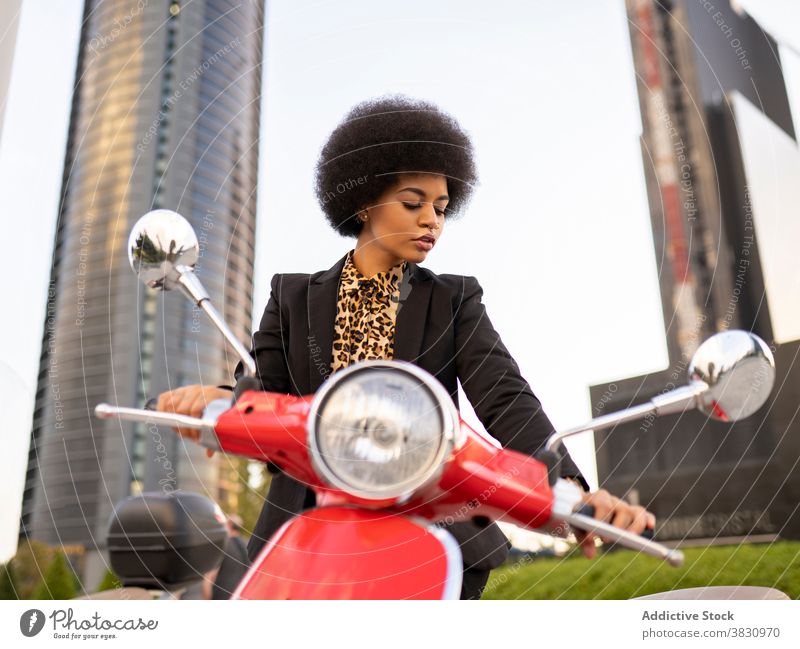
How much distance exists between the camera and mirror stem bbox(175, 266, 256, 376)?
2.44 ft

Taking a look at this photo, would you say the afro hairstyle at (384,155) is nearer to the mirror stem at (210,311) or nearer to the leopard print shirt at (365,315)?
the leopard print shirt at (365,315)

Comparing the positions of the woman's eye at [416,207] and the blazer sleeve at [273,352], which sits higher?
the woman's eye at [416,207]

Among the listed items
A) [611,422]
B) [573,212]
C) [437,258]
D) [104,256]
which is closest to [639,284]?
[573,212]

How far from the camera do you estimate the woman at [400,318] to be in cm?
108

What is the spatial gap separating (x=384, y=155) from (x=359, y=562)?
836 mm

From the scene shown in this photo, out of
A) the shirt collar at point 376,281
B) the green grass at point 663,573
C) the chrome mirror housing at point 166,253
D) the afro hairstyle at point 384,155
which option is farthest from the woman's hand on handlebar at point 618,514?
the green grass at point 663,573

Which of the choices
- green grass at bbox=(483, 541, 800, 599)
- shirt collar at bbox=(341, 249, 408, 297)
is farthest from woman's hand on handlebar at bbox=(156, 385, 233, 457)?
green grass at bbox=(483, 541, 800, 599)

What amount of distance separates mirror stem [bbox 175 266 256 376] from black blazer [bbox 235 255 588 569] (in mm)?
261

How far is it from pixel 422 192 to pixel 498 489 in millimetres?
590

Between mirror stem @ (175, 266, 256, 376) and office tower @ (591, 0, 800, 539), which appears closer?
mirror stem @ (175, 266, 256, 376)

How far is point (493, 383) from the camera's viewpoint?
113 cm

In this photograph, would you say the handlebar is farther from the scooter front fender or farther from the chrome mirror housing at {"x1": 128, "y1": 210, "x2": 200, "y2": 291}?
the chrome mirror housing at {"x1": 128, "y1": 210, "x2": 200, "y2": 291}

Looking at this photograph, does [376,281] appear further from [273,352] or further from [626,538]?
[626,538]
